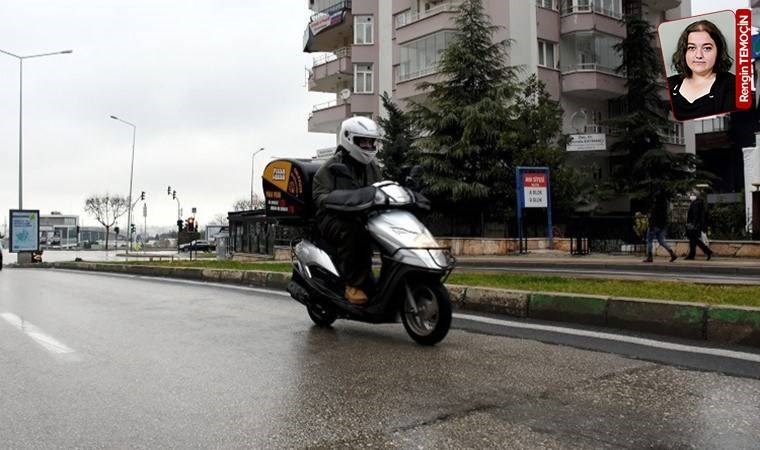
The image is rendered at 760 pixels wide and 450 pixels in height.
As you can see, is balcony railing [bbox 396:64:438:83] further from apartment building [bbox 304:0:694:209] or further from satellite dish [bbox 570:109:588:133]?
satellite dish [bbox 570:109:588:133]

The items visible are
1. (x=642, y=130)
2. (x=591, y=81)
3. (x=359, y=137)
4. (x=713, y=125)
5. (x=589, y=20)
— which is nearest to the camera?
(x=359, y=137)

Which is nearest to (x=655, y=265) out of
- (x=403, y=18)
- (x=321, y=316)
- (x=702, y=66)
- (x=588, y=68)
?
(x=702, y=66)

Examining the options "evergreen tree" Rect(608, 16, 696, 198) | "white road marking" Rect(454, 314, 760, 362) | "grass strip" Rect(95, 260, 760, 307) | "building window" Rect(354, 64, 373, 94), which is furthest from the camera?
"building window" Rect(354, 64, 373, 94)

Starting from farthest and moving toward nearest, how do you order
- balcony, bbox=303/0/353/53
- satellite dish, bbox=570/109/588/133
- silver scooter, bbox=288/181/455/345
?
balcony, bbox=303/0/353/53, satellite dish, bbox=570/109/588/133, silver scooter, bbox=288/181/455/345

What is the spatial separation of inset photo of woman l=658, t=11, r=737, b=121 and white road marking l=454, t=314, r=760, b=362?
17.5 m

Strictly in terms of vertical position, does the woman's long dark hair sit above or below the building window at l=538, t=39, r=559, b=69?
below

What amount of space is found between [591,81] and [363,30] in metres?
15.4

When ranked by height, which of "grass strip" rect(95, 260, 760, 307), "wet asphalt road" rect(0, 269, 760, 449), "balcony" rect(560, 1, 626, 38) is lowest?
"wet asphalt road" rect(0, 269, 760, 449)

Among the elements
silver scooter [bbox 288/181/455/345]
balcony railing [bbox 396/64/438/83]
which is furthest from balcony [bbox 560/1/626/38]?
silver scooter [bbox 288/181/455/345]

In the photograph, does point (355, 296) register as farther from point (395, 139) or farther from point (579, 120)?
point (579, 120)

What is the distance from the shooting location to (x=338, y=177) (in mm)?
5695

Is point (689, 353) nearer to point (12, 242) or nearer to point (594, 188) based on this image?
point (594, 188)

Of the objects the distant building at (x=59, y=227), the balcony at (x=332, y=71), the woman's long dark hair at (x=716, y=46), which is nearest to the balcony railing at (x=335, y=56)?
the balcony at (x=332, y=71)

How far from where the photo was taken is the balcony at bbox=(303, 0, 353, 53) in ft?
143
